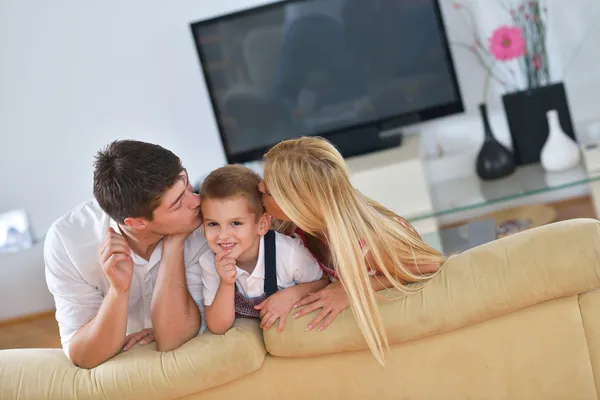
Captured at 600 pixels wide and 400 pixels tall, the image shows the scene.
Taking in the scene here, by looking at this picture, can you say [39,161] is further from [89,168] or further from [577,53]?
[577,53]

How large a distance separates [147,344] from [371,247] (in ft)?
1.91

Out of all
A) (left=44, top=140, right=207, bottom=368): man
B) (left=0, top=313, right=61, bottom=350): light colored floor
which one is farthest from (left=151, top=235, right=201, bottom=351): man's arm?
(left=0, top=313, right=61, bottom=350): light colored floor

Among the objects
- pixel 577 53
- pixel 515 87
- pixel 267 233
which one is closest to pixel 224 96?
pixel 515 87

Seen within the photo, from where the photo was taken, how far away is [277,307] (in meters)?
1.83

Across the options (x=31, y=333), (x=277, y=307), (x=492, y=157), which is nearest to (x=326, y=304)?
(x=277, y=307)

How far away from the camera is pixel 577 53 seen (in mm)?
4172

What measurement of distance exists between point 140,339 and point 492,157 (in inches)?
102

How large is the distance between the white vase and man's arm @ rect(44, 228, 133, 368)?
247 cm

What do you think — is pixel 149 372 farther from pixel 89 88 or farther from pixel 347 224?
pixel 89 88

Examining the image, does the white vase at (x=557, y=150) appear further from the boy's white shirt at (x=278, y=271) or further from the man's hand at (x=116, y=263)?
the man's hand at (x=116, y=263)

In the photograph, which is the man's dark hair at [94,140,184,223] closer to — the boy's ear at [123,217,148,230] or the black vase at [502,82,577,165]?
the boy's ear at [123,217,148,230]

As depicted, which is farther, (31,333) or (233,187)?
(31,333)

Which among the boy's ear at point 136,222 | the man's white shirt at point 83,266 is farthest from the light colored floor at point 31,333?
the boy's ear at point 136,222

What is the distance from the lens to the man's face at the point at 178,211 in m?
A: 1.99
